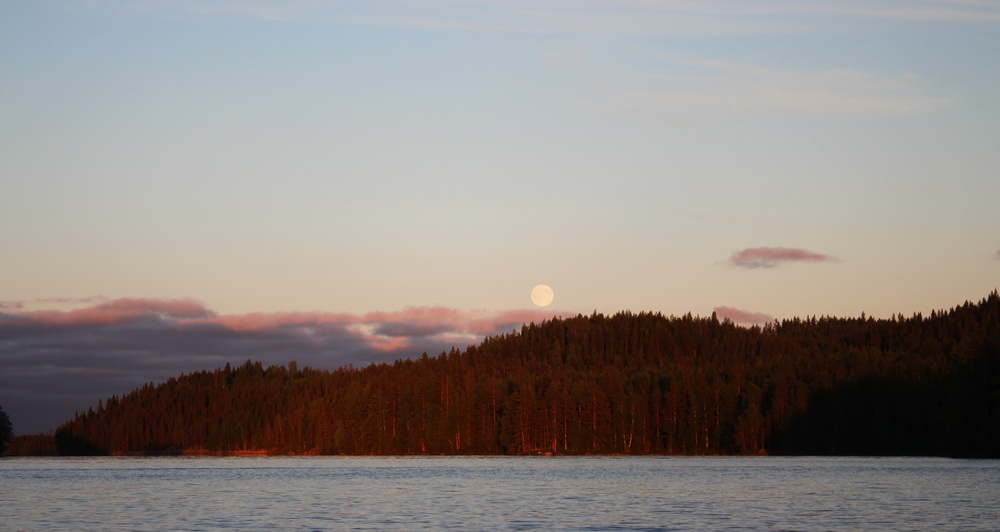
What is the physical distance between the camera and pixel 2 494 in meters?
90.2

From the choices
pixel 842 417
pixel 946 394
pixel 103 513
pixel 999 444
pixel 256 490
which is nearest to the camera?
pixel 103 513

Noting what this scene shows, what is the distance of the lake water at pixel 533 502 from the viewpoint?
59.9 m

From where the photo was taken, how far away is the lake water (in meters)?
59.9

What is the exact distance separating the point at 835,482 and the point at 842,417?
100837 millimetres

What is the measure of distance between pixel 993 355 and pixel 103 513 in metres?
117

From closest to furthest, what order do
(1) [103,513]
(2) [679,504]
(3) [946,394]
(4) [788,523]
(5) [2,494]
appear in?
(4) [788,523]
(1) [103,513]
(2) [679,504]
(5) [2,494]
(3) [946,394]

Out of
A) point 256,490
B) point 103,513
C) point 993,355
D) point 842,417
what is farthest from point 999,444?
point 103,513

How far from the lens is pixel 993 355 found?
14462 cm

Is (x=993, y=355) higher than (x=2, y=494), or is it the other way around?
(x=993, y=355)

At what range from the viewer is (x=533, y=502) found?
76.7 meters

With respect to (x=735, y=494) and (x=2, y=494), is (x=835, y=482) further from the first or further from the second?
(x=2, y=494)

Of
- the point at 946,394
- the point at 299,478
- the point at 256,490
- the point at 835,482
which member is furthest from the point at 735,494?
the point at 946,394

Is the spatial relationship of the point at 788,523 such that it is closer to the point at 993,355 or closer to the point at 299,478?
the point at 299,478

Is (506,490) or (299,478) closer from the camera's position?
(506,490)
